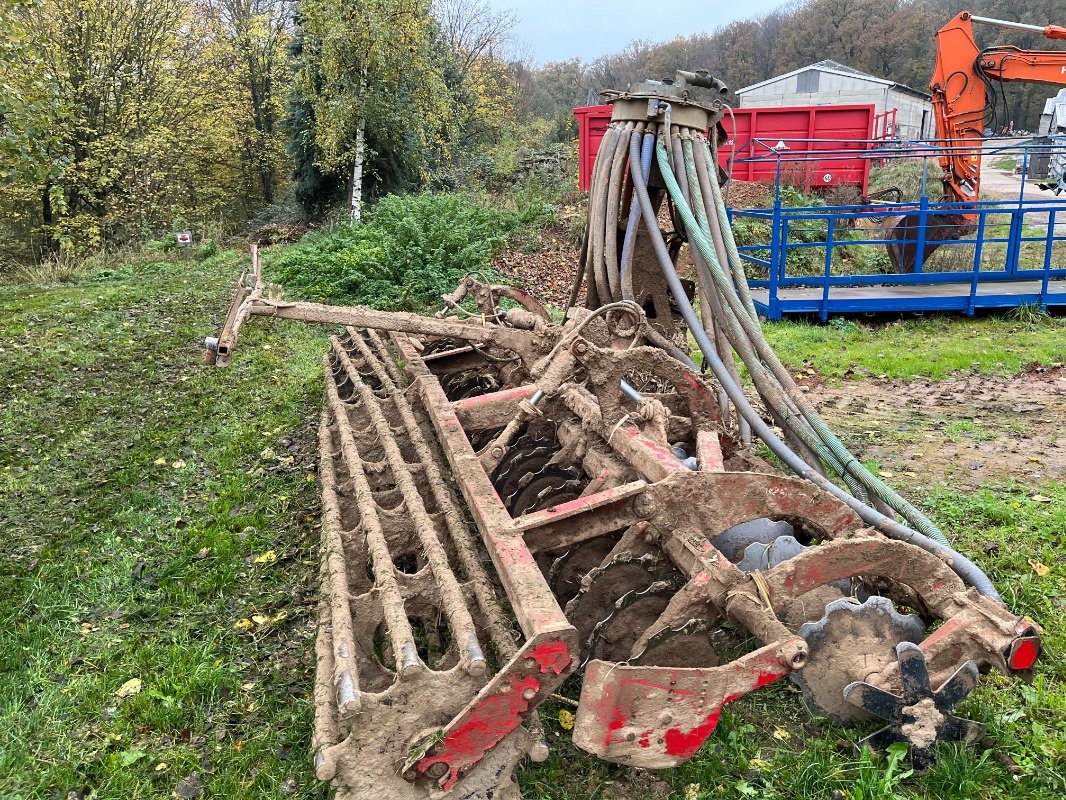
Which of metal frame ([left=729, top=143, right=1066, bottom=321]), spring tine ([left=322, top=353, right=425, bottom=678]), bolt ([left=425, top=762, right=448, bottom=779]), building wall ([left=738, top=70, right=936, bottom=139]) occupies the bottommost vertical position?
bolt ([left=425, top=762, right=448, bottom=779])

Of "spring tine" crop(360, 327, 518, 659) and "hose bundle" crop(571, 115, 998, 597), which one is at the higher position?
"hose bundle" crop(571, 115, 998, 597)

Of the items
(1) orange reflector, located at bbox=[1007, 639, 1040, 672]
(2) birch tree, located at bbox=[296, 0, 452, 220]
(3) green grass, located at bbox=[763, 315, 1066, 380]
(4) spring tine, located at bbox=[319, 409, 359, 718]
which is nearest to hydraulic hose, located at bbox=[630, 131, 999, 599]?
(1) orange reflector, located at bbox=[1007, 639, 1040, 672]

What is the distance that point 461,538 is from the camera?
334 centimetres

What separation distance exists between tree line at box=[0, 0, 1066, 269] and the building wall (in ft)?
47.4

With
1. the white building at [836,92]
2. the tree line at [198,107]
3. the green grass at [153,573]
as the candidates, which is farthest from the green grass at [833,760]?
the white building at [836,92]

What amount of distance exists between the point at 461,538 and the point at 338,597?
59 centimetres

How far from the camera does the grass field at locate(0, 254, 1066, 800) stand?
2742 millimetres

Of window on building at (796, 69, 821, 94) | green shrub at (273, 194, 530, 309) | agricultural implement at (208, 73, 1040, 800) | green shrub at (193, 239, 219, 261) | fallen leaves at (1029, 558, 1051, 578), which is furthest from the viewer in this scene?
window on building at (796, 69, 821, 94)

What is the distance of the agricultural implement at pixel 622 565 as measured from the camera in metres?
2.42

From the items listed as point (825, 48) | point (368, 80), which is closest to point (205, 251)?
point (368, 80)

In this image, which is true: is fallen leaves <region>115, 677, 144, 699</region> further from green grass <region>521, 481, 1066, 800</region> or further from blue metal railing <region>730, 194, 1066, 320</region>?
blue metal railing <region>730, 194, 1066, 320</region>

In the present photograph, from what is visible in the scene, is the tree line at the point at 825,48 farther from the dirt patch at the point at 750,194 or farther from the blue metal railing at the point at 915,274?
the blue metal railing at the point at 915,274

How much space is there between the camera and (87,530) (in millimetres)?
4551

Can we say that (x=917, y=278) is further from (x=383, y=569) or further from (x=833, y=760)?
(x=383, y=569)
